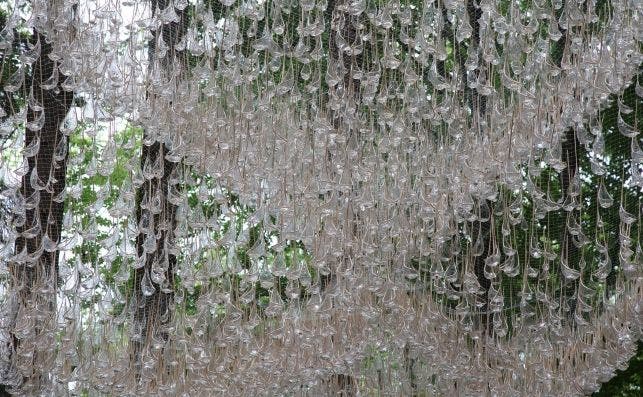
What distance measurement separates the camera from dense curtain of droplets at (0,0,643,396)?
414 cm

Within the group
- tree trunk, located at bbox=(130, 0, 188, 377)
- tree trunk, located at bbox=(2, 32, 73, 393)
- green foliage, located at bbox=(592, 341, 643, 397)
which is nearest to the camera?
tree trunk, located at bbox=(130, 0, 188, 377)

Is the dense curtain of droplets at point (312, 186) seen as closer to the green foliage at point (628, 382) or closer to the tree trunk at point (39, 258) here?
the tree trunk at point (39, 258)

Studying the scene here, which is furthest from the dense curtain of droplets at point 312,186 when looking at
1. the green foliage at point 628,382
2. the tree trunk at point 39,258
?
the green foliage at point 628,382

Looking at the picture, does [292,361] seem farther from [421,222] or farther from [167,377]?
[421,222]

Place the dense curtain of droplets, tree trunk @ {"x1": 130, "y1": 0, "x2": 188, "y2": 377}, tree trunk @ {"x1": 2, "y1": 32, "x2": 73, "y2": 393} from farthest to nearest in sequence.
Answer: tree trunk @ {"x1": 2, "y1": 32, "x2": 73, "y2": 393}
tree trunk @ {"x1": 130, "y1": 0, "x2": 188, "y2": 377}
the dense curtain of droplets

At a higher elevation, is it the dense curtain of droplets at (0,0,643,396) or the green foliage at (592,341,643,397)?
the dense curtain of droplets at (0,0,643,396)

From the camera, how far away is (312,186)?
4.42 m

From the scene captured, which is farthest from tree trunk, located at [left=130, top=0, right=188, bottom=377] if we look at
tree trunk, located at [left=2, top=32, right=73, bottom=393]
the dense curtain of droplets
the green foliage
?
the green foliage

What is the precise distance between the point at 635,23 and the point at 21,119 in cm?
262

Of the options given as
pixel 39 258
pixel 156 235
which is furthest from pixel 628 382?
pixel 39 258

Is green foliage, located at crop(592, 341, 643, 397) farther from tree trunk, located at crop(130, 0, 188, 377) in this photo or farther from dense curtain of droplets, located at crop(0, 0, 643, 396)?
tree trunk, located at crop(130, 0, 188, 377)

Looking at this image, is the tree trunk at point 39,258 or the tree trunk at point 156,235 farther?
the tree trunk at point 39,258

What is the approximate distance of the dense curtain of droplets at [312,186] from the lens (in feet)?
13.6

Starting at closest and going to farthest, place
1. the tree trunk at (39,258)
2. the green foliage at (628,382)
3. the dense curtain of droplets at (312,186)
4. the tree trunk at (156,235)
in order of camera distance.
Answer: the dense curtain of droplets at (312,186)
the tree trunk at (156,235)
the tree trunk at (39,258)
the green foliage at (628,382)
